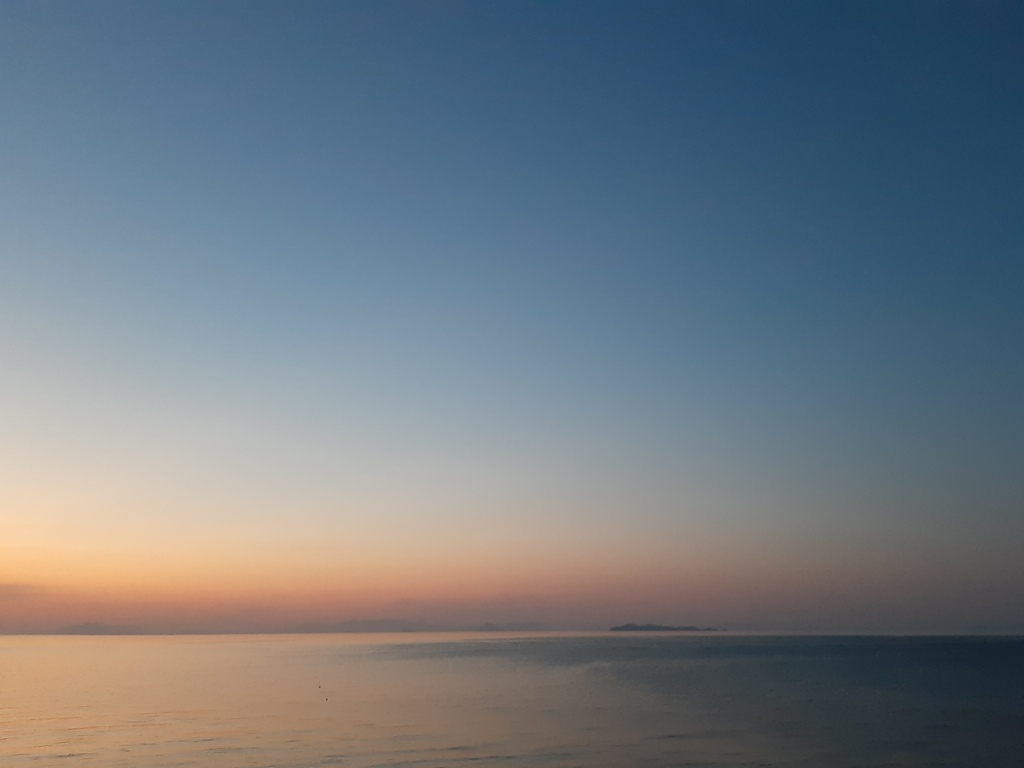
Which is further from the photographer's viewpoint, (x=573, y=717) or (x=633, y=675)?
(x=633, y=675)

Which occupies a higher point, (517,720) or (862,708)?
(517,720)

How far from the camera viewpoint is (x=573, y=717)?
51312 mm

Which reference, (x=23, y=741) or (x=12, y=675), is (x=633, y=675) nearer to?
(x=23, y=741)

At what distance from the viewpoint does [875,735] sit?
144 ft

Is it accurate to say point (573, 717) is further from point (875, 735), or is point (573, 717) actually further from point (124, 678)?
point (124, 678)

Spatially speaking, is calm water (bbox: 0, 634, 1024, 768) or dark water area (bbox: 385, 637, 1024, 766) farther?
dark water area (bbox: 385, 637, 1024, 766)

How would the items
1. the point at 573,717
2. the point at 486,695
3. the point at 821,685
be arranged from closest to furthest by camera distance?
1. the point at 573,717
2. the point at 486,695
3. the point at 821,685

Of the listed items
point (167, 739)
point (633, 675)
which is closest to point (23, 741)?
point (167, 739)

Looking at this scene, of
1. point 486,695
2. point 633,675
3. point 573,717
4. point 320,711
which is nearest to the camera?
point 573,717

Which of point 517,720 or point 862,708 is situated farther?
point 862,708

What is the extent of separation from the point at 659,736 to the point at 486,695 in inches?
1036

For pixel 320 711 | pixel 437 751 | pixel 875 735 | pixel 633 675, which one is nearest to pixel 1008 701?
pixel 875 735

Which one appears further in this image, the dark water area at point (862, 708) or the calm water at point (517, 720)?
the dark water area at point (862, 708)

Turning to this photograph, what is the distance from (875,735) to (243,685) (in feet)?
198
